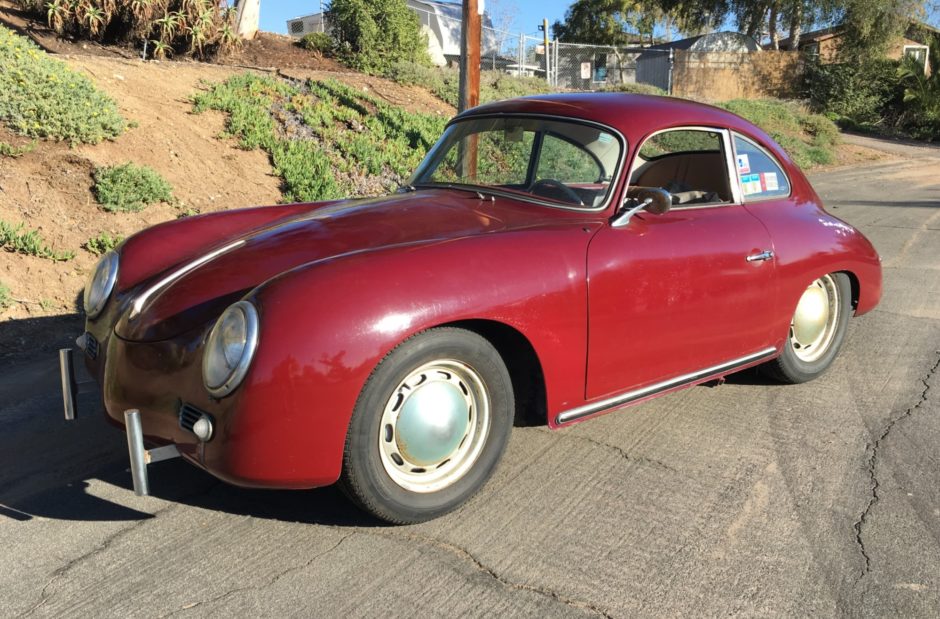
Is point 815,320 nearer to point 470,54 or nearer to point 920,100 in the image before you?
point 470,54

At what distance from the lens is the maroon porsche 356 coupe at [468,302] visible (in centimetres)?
252

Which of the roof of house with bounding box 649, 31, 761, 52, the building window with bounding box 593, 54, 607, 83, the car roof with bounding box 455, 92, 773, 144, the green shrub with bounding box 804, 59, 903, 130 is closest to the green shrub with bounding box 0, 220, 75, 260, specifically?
the car roof with bounding box 455, 92, 773, 144

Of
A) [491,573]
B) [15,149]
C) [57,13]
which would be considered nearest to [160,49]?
[57,13]

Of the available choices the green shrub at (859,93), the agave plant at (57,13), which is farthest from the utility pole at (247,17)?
the green shrub at (859,93)

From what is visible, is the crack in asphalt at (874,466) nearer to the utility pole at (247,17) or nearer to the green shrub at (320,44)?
the green shrub at (320,44)

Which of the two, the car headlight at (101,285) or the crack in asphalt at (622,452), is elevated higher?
the car headlight at (101,285)

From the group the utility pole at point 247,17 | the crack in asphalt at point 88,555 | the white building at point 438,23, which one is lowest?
the crack in asphalt at point 88,555

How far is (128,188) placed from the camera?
7137 millimetres

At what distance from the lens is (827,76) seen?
28.0 m

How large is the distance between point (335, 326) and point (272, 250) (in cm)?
91

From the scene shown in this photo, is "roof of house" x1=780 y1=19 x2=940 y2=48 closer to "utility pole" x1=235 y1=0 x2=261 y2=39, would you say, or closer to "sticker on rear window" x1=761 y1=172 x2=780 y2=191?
"utility pole" x1=235 y1=0 x2=261 y2=39

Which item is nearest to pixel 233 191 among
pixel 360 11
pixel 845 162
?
pixel 360 11

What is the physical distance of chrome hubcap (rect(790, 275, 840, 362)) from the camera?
4.28 metres

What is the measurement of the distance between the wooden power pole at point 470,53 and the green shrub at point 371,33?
18.6ft
